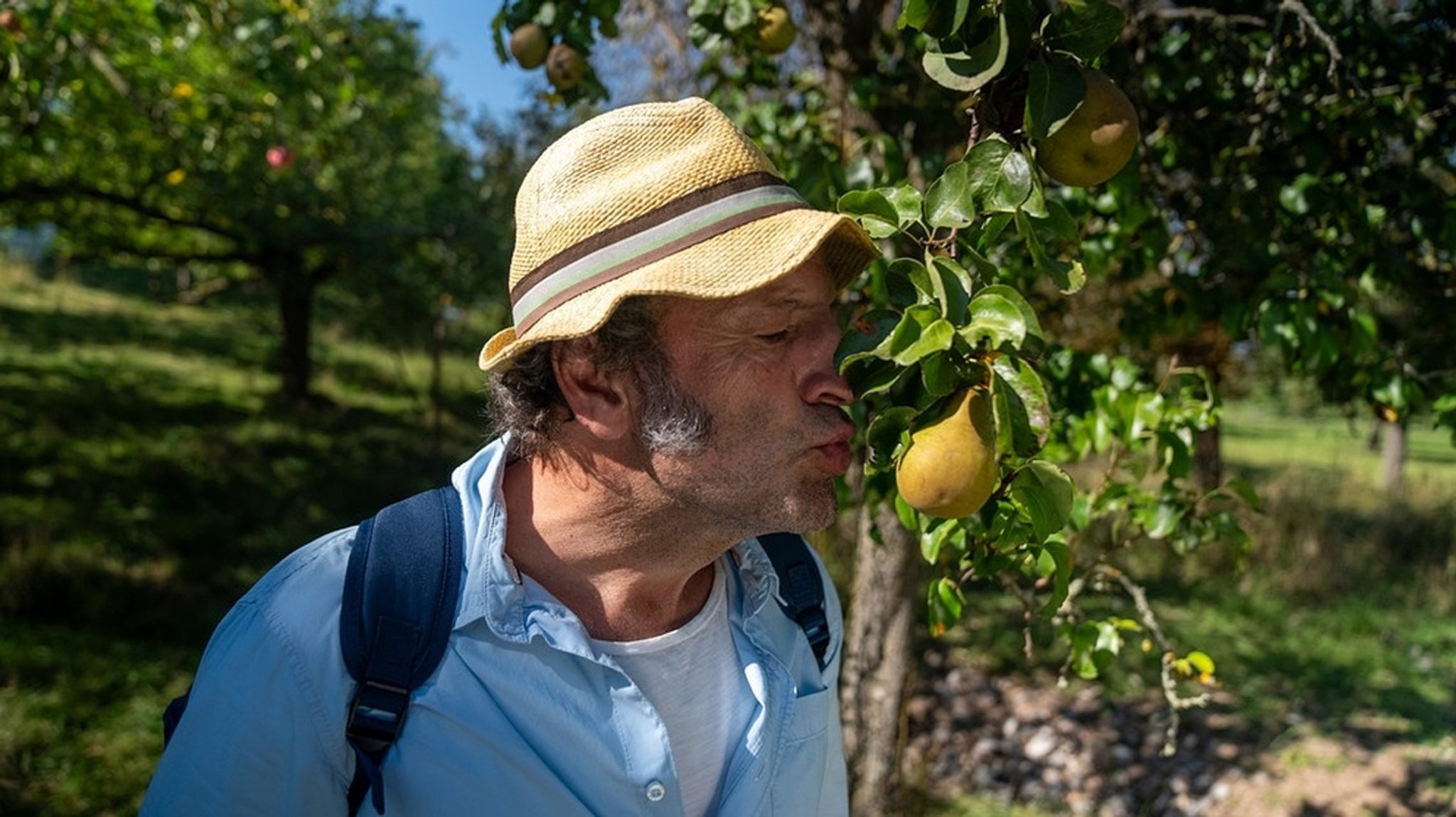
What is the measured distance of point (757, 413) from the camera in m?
1.46

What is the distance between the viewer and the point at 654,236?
1.40 meters

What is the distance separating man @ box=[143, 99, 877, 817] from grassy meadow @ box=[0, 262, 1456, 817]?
22.6 inches

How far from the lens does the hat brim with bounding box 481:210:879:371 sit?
1344 millimetres

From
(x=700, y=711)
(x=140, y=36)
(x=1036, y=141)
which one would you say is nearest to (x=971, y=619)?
(x=700, y=711)

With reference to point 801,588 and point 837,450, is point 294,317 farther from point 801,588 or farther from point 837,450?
point 837,450

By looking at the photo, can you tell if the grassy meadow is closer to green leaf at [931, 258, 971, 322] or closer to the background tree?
green leaf at [931, 258, 971, 322]

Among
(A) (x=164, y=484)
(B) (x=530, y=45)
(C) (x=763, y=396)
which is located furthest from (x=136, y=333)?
(C) (x=763, y=396)

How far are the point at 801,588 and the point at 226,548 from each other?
19.9ft

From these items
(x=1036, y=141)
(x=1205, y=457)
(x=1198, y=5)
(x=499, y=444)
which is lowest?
(x=1205, y=457)

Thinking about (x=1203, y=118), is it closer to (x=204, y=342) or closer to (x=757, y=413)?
(x=757, y=413)

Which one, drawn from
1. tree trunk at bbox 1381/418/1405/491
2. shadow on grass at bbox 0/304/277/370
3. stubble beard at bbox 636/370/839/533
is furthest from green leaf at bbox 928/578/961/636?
shadow on grass at bbox 0/304/277/370

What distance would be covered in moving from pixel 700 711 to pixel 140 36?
307 inches

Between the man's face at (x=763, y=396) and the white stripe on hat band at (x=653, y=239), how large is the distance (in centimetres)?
10

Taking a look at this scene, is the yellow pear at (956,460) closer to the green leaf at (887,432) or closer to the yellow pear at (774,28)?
the green leaf at (887,432)
